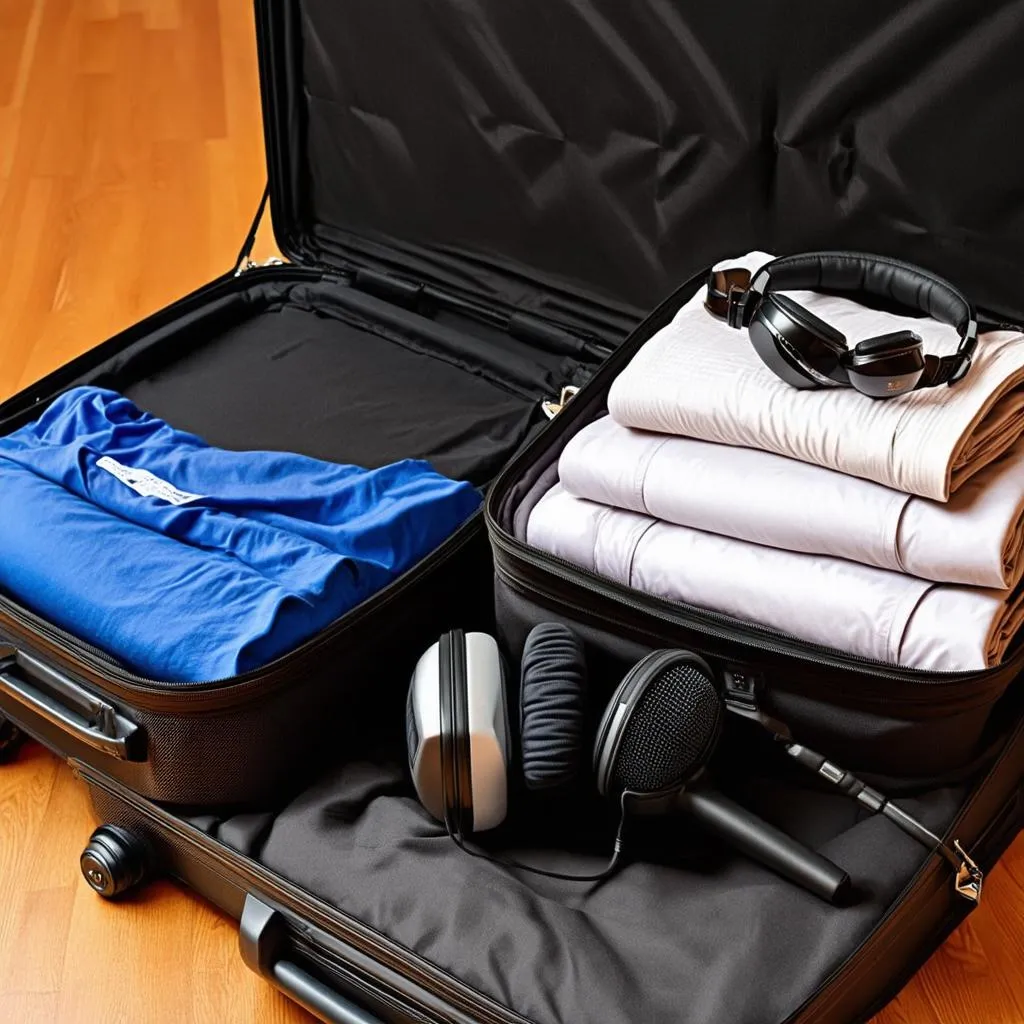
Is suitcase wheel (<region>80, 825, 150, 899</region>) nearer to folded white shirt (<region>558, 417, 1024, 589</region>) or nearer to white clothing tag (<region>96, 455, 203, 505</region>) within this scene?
white clothing tag (<region>96, 455, 203, 505</region>)

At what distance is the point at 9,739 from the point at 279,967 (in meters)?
0.41

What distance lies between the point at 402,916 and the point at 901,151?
741 mm

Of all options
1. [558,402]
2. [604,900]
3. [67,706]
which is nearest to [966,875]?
[604,900]

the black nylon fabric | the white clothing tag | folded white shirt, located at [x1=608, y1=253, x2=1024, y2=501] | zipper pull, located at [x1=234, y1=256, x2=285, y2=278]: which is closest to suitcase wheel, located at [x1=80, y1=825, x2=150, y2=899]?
the black nylon fabric

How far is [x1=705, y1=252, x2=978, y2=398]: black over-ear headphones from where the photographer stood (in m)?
0.93

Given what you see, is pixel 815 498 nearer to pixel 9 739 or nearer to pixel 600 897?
pixel 600 897

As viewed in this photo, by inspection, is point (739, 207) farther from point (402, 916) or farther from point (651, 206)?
point (402, 916)

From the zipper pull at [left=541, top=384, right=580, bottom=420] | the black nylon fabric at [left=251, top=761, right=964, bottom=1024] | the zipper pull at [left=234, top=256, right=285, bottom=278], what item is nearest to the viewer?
the black nylon fabric at [left=251, top=761, right=964, bottom=1024]

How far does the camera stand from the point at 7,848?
3.82 ft

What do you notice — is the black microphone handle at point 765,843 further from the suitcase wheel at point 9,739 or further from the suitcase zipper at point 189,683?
the suitcase wheel at point 9,739

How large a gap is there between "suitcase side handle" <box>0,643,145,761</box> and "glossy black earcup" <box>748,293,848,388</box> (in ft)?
1.89

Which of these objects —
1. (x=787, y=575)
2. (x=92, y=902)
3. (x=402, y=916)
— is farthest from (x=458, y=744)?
(x=92, y=902)

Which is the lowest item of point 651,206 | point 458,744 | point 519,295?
point 458,744

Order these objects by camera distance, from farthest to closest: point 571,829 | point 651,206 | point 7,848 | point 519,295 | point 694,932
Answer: point 519,295 → point 651,206 → point 7,848 → point 571,829 → point 694,932
